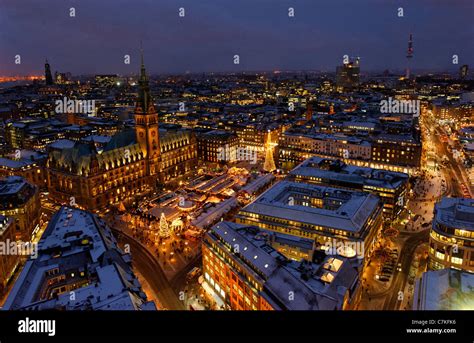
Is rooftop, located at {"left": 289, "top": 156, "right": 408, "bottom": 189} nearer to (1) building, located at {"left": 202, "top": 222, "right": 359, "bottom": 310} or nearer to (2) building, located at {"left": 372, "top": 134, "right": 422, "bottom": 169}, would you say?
(2) building, located at {"left": 372, "top": 134, "right": 422, "bottom": 169}

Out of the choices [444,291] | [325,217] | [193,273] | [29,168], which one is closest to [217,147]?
[29,168]

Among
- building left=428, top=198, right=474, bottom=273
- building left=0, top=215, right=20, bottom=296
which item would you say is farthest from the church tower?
building left=428, top=198, right=474, bottom=273

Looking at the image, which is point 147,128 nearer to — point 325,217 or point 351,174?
point 351,174

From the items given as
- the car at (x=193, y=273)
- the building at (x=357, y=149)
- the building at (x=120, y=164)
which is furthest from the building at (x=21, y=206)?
the building at (x=357, y=149)

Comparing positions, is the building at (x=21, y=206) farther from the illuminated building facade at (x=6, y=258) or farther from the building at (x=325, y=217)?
the building at (x=325, y=217)

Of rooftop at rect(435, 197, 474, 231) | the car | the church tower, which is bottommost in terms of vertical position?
the car
